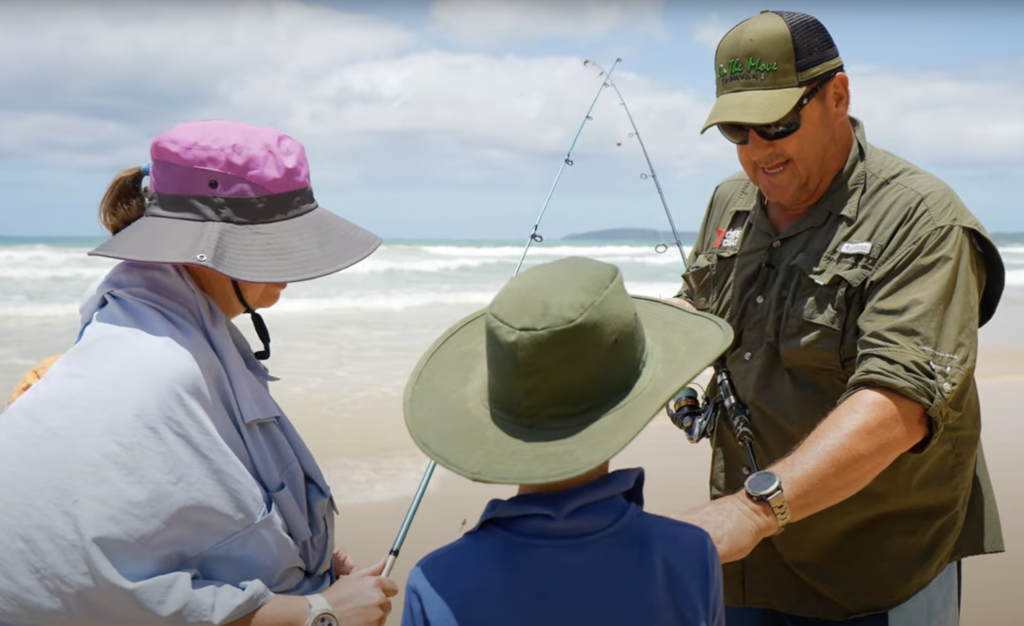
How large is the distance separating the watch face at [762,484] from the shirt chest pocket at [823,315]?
385 mm

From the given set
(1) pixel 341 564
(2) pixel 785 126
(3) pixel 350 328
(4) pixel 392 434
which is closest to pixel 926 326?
(2) pixel 785 126

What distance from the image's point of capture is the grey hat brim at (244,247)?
5.69ft

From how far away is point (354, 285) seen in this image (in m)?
16.5

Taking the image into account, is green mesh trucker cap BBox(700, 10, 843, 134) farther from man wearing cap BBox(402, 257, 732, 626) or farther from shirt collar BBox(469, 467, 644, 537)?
shirt collar BBox(469, 467, 644, 537)

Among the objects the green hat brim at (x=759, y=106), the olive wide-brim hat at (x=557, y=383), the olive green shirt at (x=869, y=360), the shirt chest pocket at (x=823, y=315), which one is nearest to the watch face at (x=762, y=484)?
the olive green shirt at (x=869, y=360)

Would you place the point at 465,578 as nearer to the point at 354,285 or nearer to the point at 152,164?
the point at 152,164

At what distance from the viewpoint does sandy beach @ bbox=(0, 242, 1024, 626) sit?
479cm

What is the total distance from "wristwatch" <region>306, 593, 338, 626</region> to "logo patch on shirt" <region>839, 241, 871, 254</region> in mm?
1273

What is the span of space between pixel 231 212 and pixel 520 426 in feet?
2.44

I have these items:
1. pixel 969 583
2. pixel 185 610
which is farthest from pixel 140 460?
pixel 969 583

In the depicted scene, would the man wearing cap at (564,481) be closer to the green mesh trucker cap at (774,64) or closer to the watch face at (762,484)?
the watch face at (762,484)

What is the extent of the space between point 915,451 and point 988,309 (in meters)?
0.42

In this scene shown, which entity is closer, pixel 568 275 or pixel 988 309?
pixel 568 275

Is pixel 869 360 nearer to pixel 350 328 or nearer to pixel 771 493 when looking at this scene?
pixel 771 493
